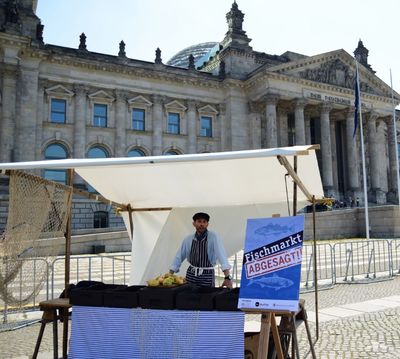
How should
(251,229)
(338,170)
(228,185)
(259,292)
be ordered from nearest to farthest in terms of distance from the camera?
(259,292) < (251,229) < (228,185) < (338,170)

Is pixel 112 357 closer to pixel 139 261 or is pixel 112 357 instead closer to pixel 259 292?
pixel 259 292

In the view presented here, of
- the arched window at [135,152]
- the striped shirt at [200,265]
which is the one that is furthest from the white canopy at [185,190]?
the arched window at [135,152]

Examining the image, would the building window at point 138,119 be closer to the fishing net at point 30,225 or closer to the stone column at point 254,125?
the stone column at point 254,125

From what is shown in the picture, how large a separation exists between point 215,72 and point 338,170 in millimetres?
20635

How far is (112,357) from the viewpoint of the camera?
5531 millimetres

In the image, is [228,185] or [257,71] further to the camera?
[257,71]

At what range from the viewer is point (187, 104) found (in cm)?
4519

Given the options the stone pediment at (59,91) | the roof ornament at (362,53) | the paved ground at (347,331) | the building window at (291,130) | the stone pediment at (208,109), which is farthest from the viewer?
the roof ornament at (362,53)

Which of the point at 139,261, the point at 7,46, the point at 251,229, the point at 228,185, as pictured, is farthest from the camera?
the point at 7,46

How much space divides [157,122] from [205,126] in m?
5.81

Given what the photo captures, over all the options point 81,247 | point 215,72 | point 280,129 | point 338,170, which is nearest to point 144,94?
point 215,72

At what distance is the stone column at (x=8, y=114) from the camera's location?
114 ft

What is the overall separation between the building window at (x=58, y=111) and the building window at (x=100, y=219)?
932 centimetres

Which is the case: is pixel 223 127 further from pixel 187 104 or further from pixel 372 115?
pixel 372 115
